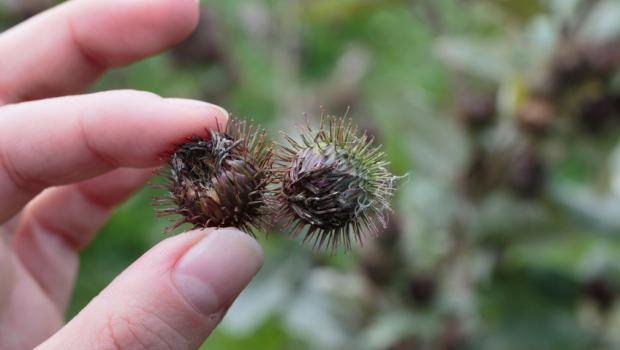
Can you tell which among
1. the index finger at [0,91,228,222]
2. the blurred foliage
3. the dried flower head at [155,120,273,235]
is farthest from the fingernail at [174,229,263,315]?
the blurred foliage

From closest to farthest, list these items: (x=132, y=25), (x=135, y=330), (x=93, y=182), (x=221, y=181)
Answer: (x=135, y=330) → (x=221, y=181) → (x=132, y=25) → (x=93, y=182)

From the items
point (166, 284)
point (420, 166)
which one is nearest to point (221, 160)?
point (166, 284)

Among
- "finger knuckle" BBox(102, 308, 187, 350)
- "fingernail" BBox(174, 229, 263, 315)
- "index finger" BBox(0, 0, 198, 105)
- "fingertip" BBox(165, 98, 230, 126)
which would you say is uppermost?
"index finger" BBox(0, 0, 198, 105)

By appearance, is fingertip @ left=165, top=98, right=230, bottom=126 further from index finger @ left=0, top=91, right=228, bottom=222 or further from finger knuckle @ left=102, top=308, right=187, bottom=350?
finger knuckle @ left=102, top=308, right=187, bottom=350

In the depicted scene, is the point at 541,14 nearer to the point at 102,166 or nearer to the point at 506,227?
the point at 506,227

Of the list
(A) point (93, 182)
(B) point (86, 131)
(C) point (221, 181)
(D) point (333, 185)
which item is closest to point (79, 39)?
(A) point (93, 182)

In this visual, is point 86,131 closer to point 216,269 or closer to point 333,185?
point 216,269

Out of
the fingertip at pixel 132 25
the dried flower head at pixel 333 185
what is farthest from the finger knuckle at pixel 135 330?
the fingertip at pixel 132 25

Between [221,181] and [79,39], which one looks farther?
[79,39]
